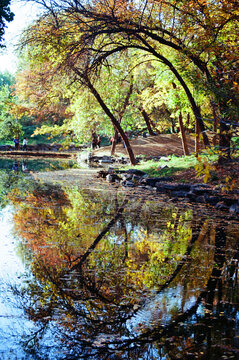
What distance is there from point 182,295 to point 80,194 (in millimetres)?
A: 9003

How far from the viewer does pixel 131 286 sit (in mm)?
4824

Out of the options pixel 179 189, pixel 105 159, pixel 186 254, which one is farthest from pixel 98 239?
pixel 105 159

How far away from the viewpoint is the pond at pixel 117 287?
3459 millimetres

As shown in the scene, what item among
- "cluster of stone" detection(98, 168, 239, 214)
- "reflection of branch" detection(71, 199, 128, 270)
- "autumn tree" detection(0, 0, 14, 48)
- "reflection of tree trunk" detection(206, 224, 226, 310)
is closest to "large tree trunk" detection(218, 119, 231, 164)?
"cluster of stone" detection(98, 168, 239, 214)

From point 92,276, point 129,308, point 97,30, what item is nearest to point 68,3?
point 97,30

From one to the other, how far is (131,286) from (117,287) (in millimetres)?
205

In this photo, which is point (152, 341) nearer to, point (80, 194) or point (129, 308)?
point (129, 308)

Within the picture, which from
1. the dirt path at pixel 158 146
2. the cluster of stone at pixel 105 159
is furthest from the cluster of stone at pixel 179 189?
the dirt path at pixel 158 146

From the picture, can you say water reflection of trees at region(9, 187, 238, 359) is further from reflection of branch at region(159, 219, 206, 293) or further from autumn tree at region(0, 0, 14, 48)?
autumn tree at region(0, 0, 14, 48)

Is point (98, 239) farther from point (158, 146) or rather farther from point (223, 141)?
point (158, 146)

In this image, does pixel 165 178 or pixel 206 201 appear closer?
pixel 206 201

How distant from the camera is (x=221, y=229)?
8.47m

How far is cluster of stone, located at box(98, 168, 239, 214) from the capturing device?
11628 millimetres

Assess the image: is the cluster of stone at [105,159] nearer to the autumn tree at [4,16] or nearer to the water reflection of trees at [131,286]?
the autumn tree at [4,16]
